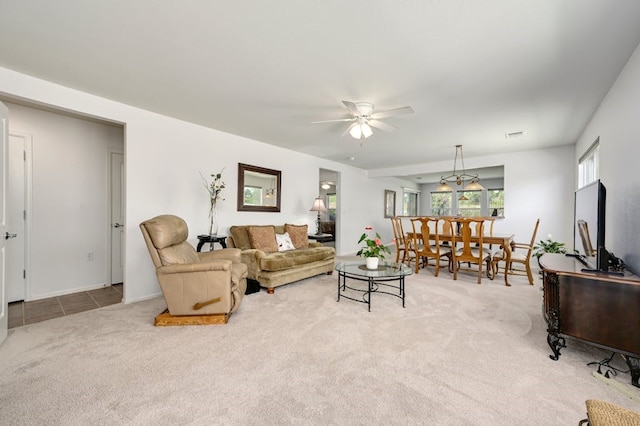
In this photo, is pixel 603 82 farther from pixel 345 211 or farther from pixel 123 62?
pixel 345 211

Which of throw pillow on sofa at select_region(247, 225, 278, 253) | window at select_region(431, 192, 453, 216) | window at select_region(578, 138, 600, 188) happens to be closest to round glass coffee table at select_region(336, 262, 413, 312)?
throw pillow on sofa at select_region(247, 225, 278, 253)

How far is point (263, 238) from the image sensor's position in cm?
420

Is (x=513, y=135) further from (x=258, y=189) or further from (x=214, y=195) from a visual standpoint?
(x=214, y=195)

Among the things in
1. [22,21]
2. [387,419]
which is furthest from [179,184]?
[387,419]

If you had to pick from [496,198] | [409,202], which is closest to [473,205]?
[496,198]

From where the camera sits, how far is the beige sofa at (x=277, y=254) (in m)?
3.62

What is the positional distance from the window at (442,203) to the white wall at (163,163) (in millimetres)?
7555

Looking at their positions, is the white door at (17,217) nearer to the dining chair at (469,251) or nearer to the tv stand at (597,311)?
the tv stand at (597,311)

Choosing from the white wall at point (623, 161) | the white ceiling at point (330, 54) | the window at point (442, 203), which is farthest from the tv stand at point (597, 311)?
the window at point (442, 203)

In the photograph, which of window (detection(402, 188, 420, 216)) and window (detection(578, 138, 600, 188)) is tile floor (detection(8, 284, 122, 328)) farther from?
window (detection(402, 188, 420, 216))

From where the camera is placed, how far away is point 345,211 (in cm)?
693

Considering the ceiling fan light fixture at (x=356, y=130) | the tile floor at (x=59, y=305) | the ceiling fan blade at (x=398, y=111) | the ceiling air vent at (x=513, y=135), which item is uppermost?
the ceiling air vent at (x=513, y=135)

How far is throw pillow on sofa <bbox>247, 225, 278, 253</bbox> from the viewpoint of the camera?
13.5 ft

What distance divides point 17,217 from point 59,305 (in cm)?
119
